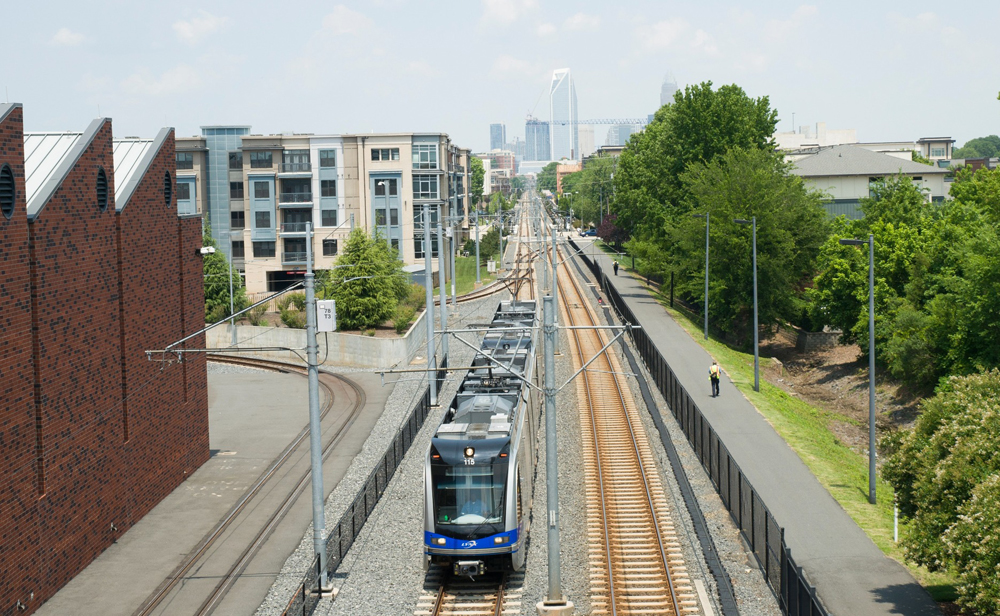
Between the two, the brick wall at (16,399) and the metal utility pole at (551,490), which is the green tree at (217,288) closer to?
the brick wall at (16,399)

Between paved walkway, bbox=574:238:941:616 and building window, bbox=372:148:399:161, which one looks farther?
building window, bbox=372:148:399:161

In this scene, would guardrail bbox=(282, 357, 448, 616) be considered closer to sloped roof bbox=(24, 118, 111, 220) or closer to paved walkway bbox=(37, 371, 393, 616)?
paved walkway bbox=(37, 371, 393, 616)

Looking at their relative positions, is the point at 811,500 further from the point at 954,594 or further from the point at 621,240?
the point at 621,240

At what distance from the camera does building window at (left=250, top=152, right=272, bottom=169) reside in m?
74.4

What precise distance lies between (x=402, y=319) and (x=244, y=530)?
27812 millimetres

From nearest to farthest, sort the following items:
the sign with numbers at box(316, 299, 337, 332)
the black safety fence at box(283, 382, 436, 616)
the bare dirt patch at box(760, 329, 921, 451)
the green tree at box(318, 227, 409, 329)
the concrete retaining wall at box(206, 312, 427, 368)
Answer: the black safety fence at box(283, 382, 436, 616) → the sign with numbers at box(316, 299, 337, 332) → the bare dirt patch at box(760, 329, 921, 451) → the concrete retaining wall at box(206, 312, 427, 368) → the green tree at box(318, 227, 409, 329)

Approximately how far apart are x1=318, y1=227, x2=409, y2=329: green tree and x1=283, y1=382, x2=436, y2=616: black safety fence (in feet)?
62.4

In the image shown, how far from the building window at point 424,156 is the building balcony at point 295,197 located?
8.86 metres

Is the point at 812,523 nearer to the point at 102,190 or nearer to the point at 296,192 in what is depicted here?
the point at 102,190

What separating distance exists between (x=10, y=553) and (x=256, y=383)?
1083 inches

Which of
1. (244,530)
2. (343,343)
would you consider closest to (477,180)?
(343,343)

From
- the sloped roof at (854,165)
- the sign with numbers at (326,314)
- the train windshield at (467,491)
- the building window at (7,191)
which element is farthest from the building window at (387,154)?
the train windshield at (467,491)

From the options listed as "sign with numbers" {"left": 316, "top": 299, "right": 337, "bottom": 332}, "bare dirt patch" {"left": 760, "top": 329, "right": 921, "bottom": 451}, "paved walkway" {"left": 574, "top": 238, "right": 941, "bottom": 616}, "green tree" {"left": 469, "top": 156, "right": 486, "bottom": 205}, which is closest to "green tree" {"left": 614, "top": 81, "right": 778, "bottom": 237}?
"bare dirt patch" {"left": 760, "top": 329, "right": 921, "bottom": 451}

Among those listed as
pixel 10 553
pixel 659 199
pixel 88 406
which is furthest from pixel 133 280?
pixel 659 199
